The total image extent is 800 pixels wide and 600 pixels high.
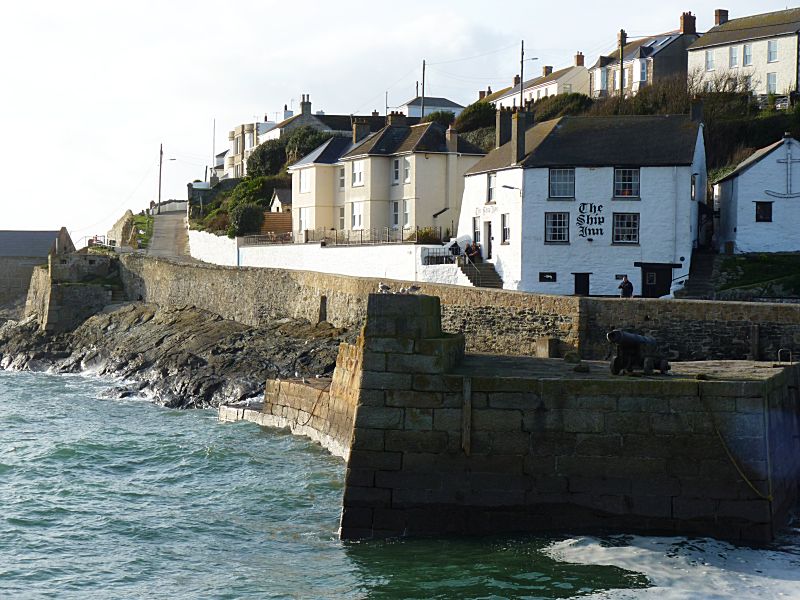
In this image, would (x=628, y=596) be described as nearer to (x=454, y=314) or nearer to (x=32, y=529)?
(x=32, y=529)

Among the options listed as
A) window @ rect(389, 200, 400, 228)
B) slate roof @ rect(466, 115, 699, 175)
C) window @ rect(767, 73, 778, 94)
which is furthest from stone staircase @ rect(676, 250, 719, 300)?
window @ rect(767, 73, 778, 94)

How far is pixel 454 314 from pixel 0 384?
61.6 feet

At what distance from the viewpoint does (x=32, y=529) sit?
17.0 metres

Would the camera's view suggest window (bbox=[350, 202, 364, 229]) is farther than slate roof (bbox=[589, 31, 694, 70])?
No

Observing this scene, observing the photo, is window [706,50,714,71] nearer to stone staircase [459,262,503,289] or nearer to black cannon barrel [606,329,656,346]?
stone staircase [459,262,503,289]

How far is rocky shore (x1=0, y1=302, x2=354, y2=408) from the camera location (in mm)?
29938

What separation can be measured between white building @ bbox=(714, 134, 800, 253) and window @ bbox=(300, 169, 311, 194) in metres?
22.3

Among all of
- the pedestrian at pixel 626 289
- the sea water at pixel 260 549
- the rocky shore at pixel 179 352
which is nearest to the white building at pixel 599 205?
the pedestrian at pixel 626 289

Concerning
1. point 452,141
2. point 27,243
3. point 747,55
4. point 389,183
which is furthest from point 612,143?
point 27,243

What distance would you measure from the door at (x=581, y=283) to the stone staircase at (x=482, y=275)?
2612 mm

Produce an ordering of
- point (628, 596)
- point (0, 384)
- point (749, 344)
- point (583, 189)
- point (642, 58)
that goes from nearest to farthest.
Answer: point (628, 596)
point (749, 344)
point (583, 189)
point (0, 384)
point (642, 58)

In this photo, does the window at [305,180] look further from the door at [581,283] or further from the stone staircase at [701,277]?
the stone staircase at [701,277]

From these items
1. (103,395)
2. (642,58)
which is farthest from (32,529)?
(642,58)

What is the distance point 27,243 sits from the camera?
64.2 metres
